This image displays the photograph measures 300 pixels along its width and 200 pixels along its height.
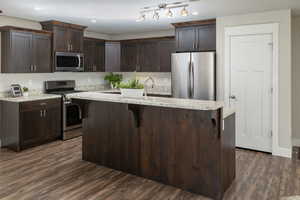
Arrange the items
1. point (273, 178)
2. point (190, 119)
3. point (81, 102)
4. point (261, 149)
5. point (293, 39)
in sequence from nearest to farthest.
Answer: point (190, 119) < point (273, 178) < point (81, 102) < point (261, 149) < point (293, 39)

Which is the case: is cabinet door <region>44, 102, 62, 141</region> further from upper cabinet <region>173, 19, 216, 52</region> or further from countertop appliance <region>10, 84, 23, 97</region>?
upper cabinet <region>173, 19, 216, 52</region>

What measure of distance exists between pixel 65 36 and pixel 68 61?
21.9 inches

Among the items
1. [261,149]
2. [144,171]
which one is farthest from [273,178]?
[144,171]

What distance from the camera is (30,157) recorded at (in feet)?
14.0

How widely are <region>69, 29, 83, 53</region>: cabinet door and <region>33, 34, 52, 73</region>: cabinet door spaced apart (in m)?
0.55

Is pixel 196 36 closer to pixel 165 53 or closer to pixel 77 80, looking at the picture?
pixel 165 53

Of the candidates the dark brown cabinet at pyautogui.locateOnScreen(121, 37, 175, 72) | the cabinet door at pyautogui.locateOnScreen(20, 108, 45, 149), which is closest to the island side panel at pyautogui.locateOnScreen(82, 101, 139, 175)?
the cabinet door at pyautogui.locateOnScreen(20, 108, 45, 149)

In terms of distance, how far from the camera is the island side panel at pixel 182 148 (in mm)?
2809

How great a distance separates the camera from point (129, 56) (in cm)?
684

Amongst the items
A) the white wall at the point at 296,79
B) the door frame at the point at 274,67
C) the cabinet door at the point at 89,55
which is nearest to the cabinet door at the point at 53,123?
the cabinet door at the point at 89,55

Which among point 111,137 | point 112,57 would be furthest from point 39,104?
point 112,57

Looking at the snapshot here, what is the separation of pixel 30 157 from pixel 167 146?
2.60 m

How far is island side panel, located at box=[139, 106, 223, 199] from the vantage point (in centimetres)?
281

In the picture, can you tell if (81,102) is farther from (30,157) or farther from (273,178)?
(273,178)
